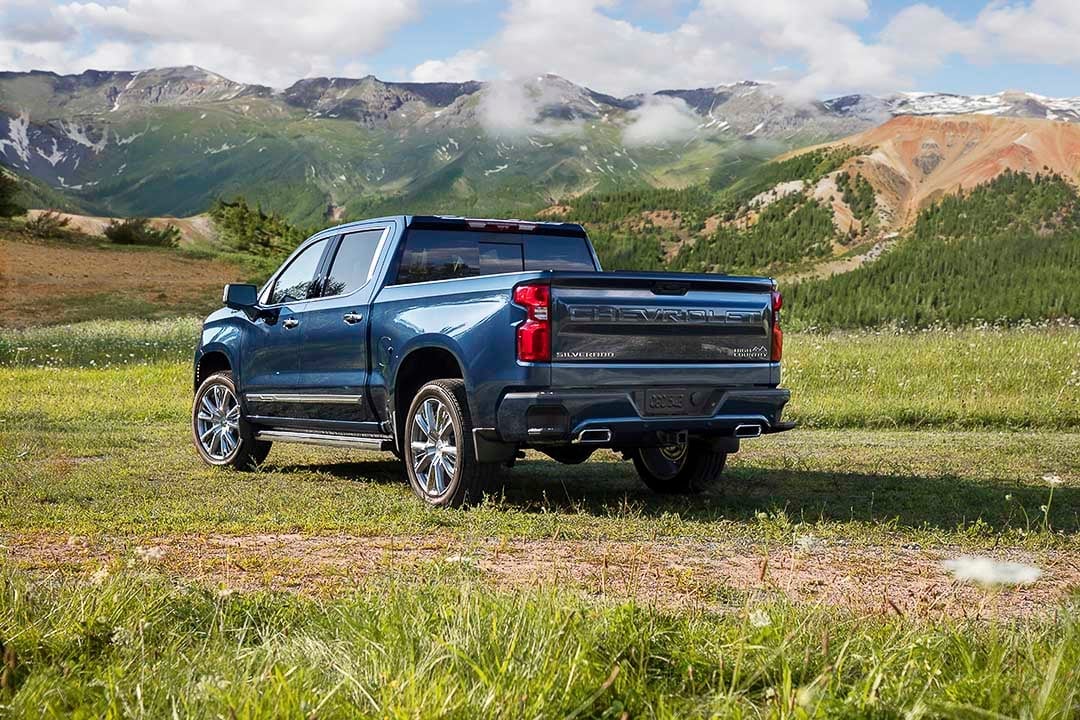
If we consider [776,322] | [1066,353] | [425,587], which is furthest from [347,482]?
[1066,353]

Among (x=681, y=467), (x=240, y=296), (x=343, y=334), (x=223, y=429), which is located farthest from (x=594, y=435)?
(x=223, y=429)

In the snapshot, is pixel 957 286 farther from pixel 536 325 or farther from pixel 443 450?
pixel 536 325

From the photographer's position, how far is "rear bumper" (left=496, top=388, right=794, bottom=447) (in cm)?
761

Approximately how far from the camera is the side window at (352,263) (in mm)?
9695

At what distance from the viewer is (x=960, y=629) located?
13.0 feet

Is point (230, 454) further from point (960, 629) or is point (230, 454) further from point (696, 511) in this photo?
point (960, 629)

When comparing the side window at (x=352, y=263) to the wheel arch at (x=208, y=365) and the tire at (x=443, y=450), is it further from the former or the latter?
the wheel arch at (x=208, y=365)

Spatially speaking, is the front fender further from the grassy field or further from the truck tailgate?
the truck tailgate

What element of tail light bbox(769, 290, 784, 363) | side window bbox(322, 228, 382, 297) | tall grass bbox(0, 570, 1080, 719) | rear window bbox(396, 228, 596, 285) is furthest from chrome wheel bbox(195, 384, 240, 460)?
tall grass bbox(0, 570, 1080, 719)

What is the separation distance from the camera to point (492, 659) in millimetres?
3416

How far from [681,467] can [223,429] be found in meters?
4.46

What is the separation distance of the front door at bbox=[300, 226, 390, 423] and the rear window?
0.31 meters

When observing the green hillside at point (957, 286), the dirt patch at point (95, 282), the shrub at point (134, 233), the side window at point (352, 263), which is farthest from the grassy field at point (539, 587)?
the green hillside at point (957, 286)

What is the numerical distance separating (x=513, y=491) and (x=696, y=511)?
1679 mm
